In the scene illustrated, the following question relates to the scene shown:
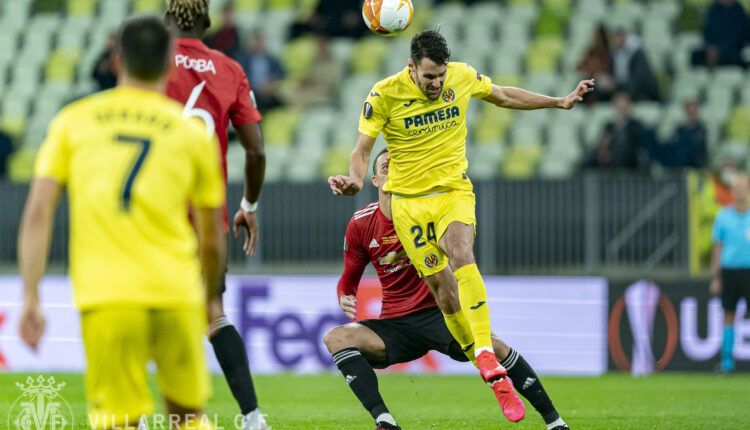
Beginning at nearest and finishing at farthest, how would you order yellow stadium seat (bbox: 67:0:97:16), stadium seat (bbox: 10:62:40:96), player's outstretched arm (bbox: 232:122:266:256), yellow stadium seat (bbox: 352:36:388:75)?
player's outstretched arm (bbox: 232:122:266:256)
yellow stadium seat (bbox: 352:36:388:75)
stadium seat (bbox: 10:62:40:96)
yellow stadium seat (bbox: 67:0:97:16)

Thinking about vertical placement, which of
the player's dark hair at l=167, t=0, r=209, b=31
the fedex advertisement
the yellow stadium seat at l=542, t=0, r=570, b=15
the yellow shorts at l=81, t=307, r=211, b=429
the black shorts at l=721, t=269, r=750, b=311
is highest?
the yellow stadium seat at l=542, t=0, r=570, b=15

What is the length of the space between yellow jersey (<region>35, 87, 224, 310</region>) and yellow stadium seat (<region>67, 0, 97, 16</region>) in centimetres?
1808

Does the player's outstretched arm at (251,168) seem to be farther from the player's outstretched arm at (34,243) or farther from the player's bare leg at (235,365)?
the player's outstretched arm at (34,243)

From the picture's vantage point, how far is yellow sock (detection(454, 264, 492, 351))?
7789 millimetres

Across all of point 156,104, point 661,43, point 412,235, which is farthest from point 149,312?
point 661,43

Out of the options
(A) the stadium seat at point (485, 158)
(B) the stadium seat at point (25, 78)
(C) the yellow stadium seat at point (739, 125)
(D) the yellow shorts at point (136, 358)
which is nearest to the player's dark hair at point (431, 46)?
(D) the yellow shorts at point (136, 358)

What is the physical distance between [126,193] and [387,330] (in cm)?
418

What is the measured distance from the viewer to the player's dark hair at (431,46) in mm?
8125

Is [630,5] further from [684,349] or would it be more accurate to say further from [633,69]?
[684,349]

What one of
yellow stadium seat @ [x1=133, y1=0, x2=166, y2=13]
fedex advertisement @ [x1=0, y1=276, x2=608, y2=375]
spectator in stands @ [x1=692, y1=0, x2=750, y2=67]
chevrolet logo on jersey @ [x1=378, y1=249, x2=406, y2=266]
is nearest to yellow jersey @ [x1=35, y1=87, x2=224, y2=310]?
chevrolet logo on jersey @ [x1=378, y1=249, x2=406, y2=266]

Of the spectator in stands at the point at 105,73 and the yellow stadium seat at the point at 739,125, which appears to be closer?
the yellow stadium seat at the point at 739,125

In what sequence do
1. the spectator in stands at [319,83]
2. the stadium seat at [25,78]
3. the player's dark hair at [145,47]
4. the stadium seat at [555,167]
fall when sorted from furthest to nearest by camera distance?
the stadium seat at [25,78]
the spectator in stands at [319,83]
the stadium seat at [555,167]
the player's dark hair at [145,47]

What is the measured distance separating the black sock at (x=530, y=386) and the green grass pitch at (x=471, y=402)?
0.86 meters

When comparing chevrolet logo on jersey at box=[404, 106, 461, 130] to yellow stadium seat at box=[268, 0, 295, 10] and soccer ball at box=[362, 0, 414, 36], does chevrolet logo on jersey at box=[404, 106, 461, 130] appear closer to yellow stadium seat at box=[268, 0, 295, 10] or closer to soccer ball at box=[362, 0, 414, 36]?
soccer ball at box=[362, 0, 414, 36]
